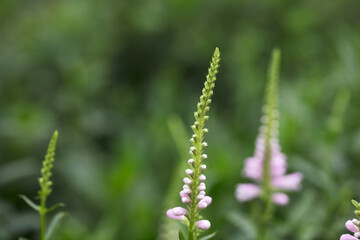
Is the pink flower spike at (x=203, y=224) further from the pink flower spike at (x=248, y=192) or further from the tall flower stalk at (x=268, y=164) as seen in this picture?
the pink flower spike at (x=248, y=192)

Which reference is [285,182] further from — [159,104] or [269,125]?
→ [159,104]

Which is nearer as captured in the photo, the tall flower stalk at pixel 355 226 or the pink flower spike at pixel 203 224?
the tall flower stalk at pixel 355 226

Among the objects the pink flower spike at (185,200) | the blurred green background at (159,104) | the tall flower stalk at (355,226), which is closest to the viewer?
the tall flower stalk at (355,226)

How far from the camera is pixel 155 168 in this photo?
221 inches

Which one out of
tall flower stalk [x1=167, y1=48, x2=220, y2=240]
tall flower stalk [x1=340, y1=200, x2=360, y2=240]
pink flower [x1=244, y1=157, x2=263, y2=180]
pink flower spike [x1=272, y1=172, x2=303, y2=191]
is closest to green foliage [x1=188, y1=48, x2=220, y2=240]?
tall flower stalk [x1=167, y1=48, x2=220, y2=240]

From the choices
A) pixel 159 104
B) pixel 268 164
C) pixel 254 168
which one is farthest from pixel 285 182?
pixel 159 104

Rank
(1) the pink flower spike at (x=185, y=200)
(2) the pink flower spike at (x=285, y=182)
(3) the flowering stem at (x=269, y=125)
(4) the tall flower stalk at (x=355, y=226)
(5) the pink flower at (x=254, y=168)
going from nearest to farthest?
1. (4) the tall flower stalk at (x=355, y=226)
2. (1) the pink flower spike at (x=185, y=200)
3. (3) the flowering stem at (x=269, y=125)
4. (5) the pink flower at (x=254, y=168)
5. (2) the pink flower spike at (x=285, y=182)

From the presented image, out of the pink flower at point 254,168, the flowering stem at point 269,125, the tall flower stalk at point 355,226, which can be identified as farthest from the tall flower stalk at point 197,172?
the pink flower at point 254,168

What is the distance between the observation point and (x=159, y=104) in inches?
265

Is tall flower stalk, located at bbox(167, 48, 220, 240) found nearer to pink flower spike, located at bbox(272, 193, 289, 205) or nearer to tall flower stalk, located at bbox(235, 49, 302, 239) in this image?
tall flower stalk, located at bbox(235, 49, 302, 239)

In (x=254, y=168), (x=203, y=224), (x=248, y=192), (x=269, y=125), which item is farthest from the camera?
(x=248, y=192)

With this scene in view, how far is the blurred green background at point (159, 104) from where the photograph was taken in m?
4.32

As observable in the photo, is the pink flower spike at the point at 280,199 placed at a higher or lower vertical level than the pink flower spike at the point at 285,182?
lower

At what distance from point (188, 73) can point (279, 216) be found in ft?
12.0
